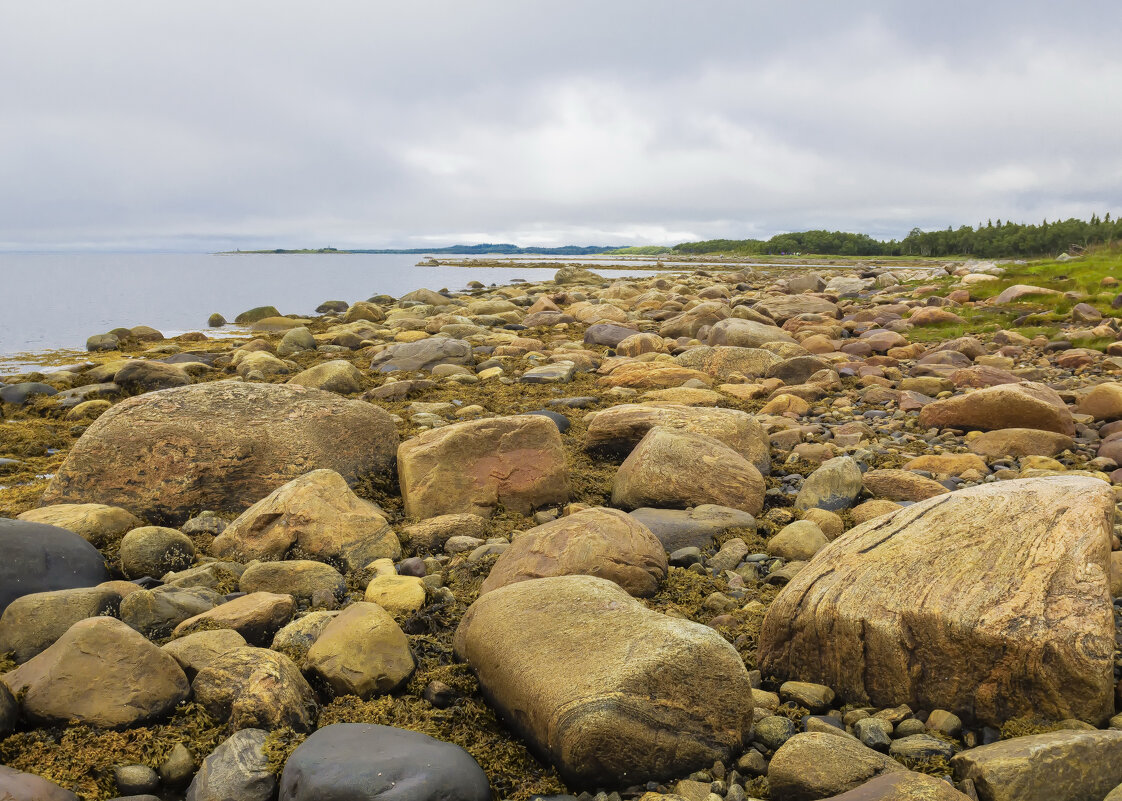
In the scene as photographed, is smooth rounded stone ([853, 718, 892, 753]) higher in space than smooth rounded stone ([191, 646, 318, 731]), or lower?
lower

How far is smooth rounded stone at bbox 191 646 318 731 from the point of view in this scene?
11.2 feet

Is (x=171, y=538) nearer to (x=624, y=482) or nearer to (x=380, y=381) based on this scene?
(x=624, y=482)

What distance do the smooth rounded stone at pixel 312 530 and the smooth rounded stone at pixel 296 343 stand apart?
39.8ft

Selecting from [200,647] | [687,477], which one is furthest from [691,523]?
[200,647]

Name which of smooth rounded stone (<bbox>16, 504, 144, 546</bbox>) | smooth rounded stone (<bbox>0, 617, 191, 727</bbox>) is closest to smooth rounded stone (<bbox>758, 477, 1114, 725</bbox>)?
smooth rounded stone (<bbox>0, 617, 191, 727</bbox>)

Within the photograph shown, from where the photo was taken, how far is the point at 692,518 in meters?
5.93

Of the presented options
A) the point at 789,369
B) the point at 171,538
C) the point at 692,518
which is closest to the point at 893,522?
the point at 692,518

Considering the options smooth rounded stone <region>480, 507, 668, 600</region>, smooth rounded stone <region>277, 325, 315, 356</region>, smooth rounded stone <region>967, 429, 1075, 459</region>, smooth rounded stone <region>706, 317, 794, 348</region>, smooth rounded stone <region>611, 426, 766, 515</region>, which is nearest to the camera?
smooth rounded stone <region>480, 507, 668, 600</region>

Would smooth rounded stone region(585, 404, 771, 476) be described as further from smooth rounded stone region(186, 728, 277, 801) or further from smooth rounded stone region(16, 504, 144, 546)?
smooth rounded stone region(186, 728, 277, 801)

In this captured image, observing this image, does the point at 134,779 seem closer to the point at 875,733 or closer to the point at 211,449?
the point at 875,733

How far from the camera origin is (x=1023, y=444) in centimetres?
765

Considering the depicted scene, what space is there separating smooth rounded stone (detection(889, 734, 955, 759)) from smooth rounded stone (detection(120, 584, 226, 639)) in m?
3.84

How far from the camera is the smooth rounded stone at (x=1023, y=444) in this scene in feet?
24.8

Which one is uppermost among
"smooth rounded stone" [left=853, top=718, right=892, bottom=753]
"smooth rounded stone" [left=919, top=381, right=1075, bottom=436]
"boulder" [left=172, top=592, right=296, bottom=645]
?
"smooth rounded stone" [left=919, top=381, right=1075, bottom=436]
